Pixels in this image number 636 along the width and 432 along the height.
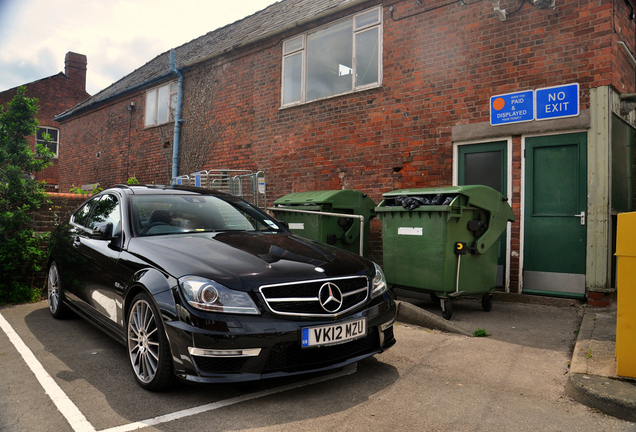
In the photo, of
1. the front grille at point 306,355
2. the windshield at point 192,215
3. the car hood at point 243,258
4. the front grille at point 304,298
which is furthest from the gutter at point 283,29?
the front grille at point 306,355

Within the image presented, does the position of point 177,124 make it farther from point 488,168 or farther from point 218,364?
point 218,364

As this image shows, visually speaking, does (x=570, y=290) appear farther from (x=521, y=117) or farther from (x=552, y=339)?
(x=521, y=117)

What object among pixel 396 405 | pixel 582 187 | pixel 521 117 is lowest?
pixel 396 405

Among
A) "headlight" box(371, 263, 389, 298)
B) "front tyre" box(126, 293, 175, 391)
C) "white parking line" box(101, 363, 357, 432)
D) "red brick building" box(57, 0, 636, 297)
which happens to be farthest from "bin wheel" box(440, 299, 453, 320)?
"front tyre" box(126, 293, 175, 391)

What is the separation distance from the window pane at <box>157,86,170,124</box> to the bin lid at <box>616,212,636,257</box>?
13205 millimetres

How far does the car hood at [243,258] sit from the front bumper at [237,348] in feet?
0.85

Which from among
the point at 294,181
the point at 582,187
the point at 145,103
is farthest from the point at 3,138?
the point at 145,103

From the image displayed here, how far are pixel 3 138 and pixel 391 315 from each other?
5.87 meters

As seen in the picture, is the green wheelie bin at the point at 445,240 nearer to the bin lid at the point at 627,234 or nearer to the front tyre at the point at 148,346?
the bin lid at the point at 627,234

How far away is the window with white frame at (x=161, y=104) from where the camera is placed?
14.3 meters

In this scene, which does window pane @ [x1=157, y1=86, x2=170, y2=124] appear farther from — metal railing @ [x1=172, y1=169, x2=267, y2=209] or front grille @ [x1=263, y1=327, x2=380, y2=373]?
front grille @ [x1=263, y1=327, x2=380, y2=373]

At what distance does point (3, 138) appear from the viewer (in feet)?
21.5

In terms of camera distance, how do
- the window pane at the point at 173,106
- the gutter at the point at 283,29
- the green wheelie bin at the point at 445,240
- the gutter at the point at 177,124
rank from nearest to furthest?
the green wheelie bin at the point at 445,240 < the gutter at the point at 283,29 < the gutter at the point at 177,124 < the window pane at the point at 173,106

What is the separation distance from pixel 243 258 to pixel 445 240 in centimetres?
298
